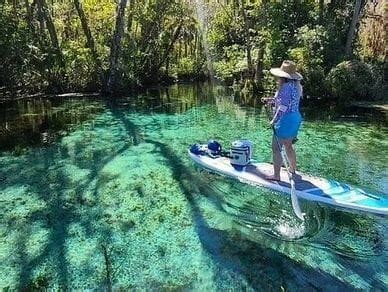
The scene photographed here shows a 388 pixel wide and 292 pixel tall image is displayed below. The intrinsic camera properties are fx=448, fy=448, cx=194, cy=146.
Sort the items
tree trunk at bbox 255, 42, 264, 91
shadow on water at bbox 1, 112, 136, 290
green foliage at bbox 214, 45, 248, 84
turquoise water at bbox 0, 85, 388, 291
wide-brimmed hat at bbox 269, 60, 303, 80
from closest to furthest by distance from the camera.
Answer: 1. turquoise water at bbox 0, 85, 388, 291
2. shadow on water at bbox 1, 112, 136, 290
3. wide-brimmed hat at bbox 269, 60, 303, 80
4. tree trunk at bbox 255, 42, 264, 91
5. green foliage at bbox 214, 45, 248, 84

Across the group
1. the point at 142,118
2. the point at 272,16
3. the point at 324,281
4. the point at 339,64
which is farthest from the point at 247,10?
the point at 324,281

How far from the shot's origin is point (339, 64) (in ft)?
58.3

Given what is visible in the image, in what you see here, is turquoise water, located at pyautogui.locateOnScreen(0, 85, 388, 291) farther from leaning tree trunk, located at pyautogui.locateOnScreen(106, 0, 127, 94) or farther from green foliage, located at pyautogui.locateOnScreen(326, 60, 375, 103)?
leaning tree trunk, located at pyautogui.locateOnScreen(106, 0, 127, 94)

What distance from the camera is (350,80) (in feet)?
57.5

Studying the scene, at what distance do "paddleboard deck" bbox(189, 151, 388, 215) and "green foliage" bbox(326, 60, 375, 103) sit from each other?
10.9m

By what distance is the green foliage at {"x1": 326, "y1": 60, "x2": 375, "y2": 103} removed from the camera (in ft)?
57.5

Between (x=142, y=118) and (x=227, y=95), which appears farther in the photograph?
(x=227, y=95)

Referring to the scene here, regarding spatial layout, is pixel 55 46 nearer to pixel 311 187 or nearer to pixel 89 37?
pixel 89 37

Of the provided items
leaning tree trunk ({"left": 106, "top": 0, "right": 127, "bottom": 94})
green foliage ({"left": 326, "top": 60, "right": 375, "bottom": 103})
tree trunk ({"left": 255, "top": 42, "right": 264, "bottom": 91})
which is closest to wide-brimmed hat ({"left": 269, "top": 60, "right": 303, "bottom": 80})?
green foliage ({"left": 326, "top": 60, "right": 375, "bottom": 103})

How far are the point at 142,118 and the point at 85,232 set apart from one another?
31.9 ft

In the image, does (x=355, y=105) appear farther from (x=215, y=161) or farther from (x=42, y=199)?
(x=42, y=199)

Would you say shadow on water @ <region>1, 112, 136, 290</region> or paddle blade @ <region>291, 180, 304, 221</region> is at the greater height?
paddle blade @ <region>291, 180, 304, 221</region>

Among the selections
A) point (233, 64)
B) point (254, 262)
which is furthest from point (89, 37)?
point (254, 262)

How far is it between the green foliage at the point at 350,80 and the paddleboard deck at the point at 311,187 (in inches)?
429
